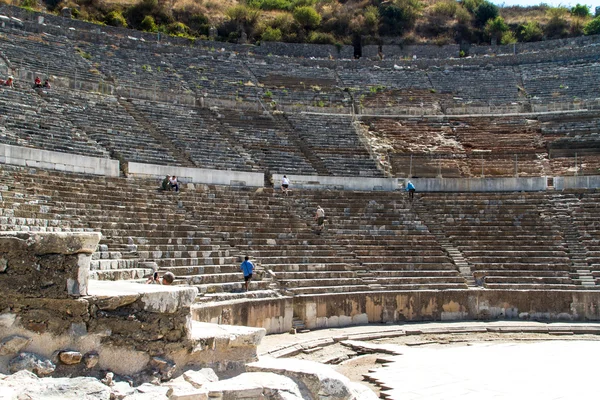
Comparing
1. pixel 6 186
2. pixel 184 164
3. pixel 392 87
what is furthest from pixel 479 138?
pixel 6 186

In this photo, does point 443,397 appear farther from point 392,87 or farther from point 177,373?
point 392,87

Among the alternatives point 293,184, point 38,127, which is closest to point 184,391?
point 38,127

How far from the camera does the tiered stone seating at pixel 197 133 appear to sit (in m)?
19.5

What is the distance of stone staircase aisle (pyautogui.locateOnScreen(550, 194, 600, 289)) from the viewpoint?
592 inches

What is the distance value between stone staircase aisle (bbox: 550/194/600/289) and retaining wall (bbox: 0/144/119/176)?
11.3m

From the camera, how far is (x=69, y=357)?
450 centimetres

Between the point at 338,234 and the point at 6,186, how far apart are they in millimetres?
7808

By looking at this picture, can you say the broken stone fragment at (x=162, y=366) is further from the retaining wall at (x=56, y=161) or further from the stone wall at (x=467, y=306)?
the retaining wall at (x=56, y=161)

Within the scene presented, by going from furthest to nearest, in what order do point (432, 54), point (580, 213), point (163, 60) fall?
1. point (432, 54)
2. point (163, 60)
3. point (580, 213)

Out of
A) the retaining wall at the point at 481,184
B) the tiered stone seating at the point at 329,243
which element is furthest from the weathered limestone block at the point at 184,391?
the retaining wall at the point at 481,184

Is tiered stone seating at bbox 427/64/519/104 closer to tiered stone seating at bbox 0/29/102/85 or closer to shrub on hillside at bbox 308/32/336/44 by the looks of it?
shrub on hillside at bbox 308/32/336/44

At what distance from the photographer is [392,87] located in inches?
1159

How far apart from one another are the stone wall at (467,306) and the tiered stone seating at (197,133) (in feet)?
23.4

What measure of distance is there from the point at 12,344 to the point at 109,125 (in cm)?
1522
